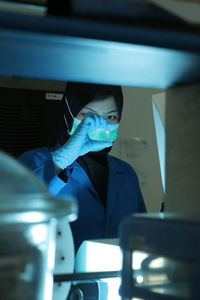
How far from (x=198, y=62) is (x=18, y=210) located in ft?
1.01

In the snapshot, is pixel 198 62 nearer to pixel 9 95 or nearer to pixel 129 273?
pixel 129 273

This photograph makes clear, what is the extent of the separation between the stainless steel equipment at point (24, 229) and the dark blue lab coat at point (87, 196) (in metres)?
1.40

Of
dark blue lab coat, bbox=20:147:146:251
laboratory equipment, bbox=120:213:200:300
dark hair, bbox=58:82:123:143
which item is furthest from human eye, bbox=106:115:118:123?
laboratory equipment, bbox=120:213:200:300

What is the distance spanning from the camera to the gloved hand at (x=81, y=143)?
1905mm

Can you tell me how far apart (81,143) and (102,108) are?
0.24 metres

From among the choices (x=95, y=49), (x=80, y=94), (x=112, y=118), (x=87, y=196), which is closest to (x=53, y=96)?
(x=80, y=94)

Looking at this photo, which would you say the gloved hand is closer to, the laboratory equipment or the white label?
the white label

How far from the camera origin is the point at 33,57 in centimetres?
59

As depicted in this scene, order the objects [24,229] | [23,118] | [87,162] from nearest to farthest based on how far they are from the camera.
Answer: [24,229] < [23,118] < [87,162]

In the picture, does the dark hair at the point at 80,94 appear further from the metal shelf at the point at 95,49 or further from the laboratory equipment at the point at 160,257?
the laboratory equipment at the point at 160,257

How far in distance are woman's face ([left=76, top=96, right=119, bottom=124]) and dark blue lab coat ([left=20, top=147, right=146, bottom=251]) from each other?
0.88 ft

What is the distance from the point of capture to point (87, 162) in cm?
220

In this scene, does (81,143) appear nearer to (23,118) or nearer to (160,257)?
(23,118)

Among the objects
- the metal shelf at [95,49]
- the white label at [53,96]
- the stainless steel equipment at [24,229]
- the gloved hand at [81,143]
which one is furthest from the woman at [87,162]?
the stainless steel equipment at [24,229]
